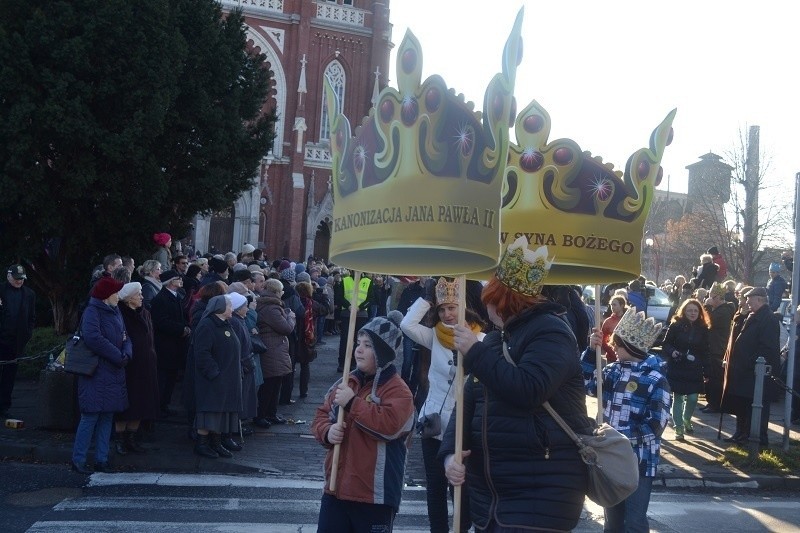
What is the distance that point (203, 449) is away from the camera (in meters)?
10.4

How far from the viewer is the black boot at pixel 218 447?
10570 millimetres

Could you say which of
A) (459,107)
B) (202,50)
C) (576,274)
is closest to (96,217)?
(202,50)

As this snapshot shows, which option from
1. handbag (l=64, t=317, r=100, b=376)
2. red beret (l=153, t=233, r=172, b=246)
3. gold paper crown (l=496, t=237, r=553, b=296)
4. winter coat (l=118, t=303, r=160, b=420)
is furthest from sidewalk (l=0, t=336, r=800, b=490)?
gold paper crown (l=496, t=237, r=553, b=296)

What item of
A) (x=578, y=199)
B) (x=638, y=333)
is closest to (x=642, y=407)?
(x=638, y=333)

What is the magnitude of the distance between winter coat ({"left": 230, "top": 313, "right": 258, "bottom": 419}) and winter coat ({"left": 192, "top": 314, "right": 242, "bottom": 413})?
32 centimetres

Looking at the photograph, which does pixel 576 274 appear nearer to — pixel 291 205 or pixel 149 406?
pixel 149 406

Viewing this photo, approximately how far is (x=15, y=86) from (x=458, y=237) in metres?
11.6

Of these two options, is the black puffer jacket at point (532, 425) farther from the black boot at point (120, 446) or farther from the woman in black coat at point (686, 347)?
the woman in black coat at point (686, 347)

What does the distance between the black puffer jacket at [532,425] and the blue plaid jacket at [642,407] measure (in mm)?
2484

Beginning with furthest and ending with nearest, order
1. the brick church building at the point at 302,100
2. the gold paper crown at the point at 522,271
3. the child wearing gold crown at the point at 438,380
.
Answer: the brick church building at the point at 302,100
the child wearing gold crown at the point at 438,380
the gold paper crown at the point at 522,271

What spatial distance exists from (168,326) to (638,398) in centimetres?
670

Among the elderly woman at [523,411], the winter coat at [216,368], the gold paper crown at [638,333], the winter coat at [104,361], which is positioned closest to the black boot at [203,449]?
the winter coat at [216,368]

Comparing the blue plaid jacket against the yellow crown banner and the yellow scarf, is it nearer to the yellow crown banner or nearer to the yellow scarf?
the yellow crown banner

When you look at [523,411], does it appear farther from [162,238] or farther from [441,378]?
[162,238]
